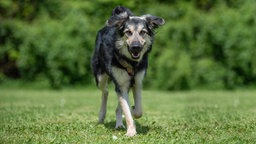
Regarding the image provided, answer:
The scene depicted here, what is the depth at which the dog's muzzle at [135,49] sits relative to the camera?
759 centimetres

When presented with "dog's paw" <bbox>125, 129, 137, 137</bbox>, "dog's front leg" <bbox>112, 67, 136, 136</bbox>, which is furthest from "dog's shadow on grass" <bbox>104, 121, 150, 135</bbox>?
"dog's front leg" <bbox>112, 67, 136, 136</bbox>

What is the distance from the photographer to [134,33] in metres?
7.77

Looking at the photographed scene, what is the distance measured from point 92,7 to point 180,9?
Answer: 3.92 meters

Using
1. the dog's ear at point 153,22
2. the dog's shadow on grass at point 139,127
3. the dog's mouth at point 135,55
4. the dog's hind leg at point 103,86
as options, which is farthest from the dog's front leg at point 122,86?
the dog's hind leg at point 103,86

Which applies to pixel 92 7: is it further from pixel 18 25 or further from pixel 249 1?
pixel 249 1

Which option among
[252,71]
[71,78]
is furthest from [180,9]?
[71,78]

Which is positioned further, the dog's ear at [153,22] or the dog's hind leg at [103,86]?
the dog's hind leg at [103,86]

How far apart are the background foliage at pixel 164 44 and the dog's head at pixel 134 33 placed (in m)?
14.3

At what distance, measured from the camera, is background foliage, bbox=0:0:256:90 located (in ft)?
73.9

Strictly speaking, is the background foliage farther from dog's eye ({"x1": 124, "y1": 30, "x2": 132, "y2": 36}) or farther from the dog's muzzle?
the dog's muzzle

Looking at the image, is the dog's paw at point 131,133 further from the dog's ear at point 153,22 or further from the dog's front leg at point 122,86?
the dog's ear at point 153,22

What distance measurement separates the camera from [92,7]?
2344cm

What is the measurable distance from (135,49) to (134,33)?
0.28 metres

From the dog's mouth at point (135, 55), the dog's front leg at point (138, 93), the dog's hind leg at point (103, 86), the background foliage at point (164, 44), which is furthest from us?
the background foliage at point (164, 44)
